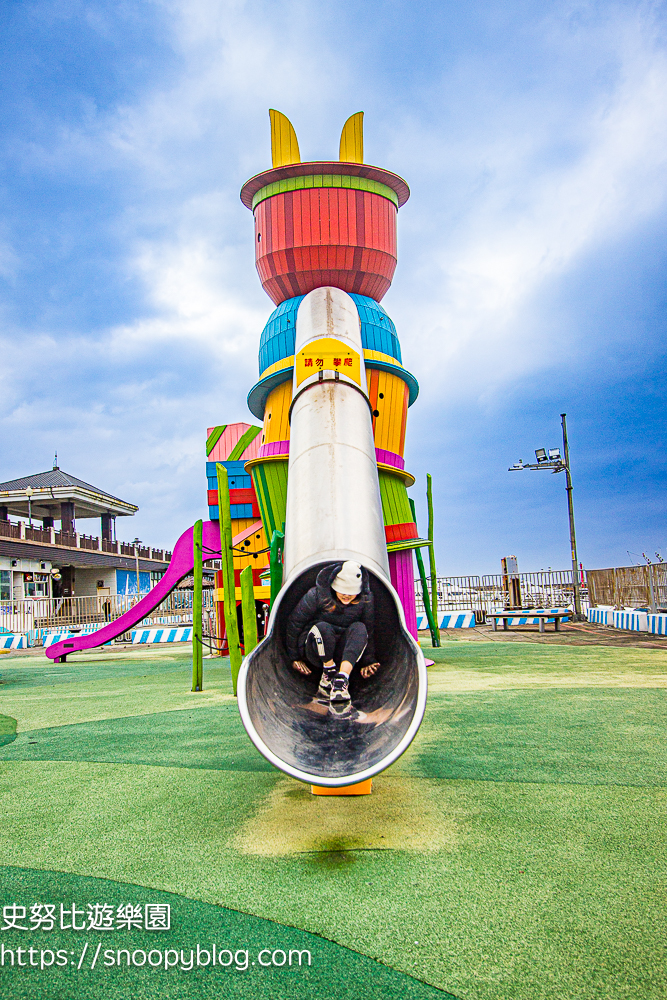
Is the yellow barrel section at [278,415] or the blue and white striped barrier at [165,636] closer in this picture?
the yellow barrel section at [278,415]

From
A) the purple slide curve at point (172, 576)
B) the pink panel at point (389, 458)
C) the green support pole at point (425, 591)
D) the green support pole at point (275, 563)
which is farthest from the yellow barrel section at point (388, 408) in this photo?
the green support pole at point (275, 563)

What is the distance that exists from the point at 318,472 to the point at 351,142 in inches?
337

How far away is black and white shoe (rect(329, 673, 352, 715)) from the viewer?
13.1 ft

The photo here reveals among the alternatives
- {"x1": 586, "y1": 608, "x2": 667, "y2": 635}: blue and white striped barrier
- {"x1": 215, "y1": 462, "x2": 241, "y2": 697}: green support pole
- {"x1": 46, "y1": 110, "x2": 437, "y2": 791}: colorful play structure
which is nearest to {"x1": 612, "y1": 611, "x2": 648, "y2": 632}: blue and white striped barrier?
{"x1": 586, "y1": 608, "x2": 667, "y2": 635}: blue and white striped barrier

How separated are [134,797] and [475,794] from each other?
7.30 ft

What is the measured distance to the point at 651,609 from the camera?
1673 centimetres

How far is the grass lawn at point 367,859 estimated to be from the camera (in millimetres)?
2283

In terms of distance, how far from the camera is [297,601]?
4.10 meters

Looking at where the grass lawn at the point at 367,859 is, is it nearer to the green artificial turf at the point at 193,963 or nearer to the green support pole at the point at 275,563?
the green artificial turf at the point at 193,963

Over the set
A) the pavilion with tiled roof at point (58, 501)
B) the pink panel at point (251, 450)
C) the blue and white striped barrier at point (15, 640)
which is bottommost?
the blue and white striped barrier at point (15, 640)

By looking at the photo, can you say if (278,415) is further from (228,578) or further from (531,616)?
(531,616)

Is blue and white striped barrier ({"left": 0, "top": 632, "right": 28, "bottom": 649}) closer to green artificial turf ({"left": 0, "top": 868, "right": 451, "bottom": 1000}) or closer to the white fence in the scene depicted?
the white fence

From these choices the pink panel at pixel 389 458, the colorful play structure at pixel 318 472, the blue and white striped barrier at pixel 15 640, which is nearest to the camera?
the colorful play structure at pixel 318 472

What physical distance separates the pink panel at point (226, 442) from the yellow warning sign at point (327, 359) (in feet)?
31.1
